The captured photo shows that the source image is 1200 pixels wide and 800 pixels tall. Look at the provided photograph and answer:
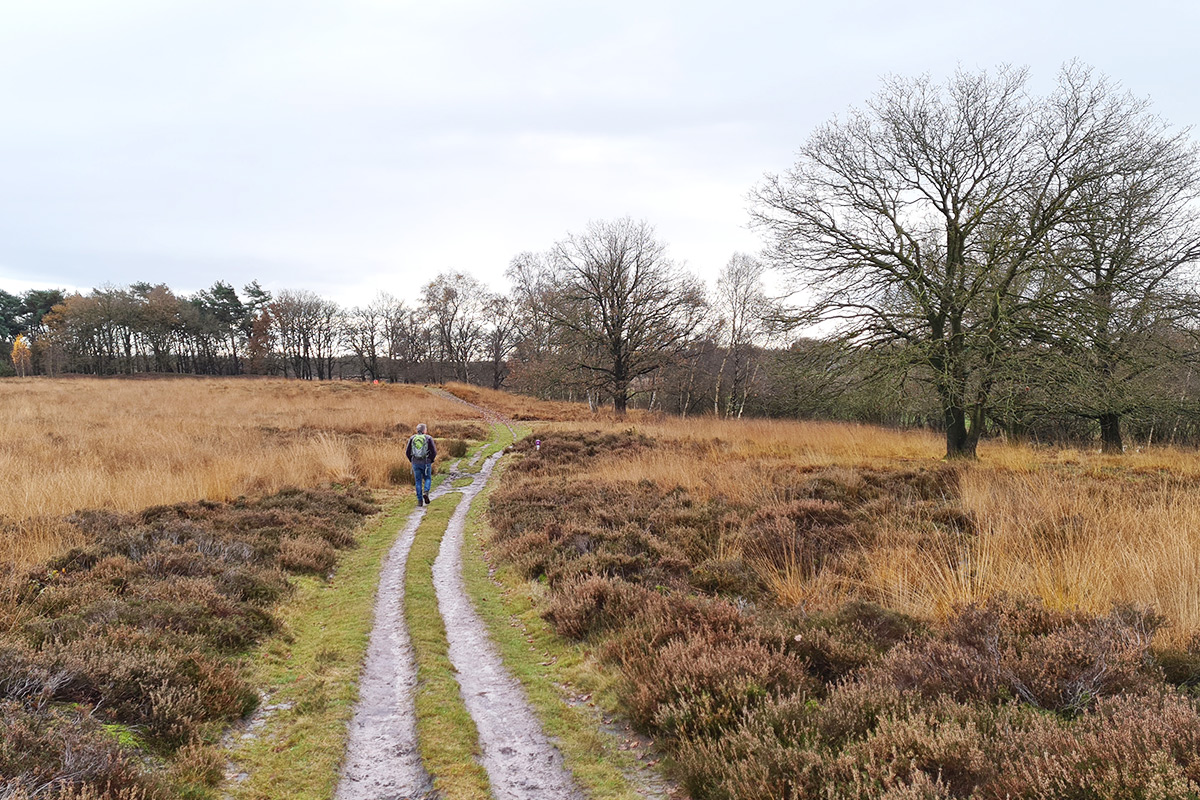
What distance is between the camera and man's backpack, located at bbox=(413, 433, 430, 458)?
14023mm

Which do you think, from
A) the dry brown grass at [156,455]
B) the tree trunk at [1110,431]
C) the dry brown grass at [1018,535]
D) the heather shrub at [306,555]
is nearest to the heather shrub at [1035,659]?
the dry brown grass at [1018,535]

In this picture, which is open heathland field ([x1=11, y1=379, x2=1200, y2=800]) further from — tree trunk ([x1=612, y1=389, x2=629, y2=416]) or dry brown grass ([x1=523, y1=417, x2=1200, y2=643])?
tree trunk ([x1=612, y1=389, x2=629, y2=416])

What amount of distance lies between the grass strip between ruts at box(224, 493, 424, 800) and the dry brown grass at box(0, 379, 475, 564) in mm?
3391

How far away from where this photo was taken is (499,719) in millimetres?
4898

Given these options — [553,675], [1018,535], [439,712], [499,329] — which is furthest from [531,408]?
[439,712]

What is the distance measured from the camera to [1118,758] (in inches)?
106

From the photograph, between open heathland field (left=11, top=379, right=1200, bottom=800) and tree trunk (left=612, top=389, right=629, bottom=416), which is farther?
tree trunk (left=612, top=389, right=629, bottom=416)

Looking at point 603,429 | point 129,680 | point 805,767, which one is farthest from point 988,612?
point 603,429

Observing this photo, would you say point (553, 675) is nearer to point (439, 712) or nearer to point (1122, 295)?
point (439, 712)

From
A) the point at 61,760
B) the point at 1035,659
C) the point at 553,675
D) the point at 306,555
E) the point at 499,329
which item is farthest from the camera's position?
the point at 499,329

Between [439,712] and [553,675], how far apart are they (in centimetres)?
127

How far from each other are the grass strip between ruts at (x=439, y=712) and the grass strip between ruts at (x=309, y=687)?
1.87 feet

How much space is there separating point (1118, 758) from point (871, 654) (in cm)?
217

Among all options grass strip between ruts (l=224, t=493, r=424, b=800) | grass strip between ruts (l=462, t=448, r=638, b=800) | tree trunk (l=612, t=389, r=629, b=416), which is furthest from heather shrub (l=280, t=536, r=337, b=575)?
tree trunk (l=612, t=389, r=629, b=416)
